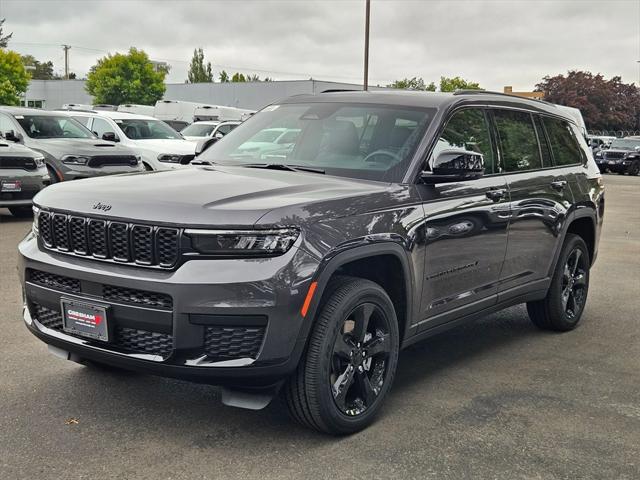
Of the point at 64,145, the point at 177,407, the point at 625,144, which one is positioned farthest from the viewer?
the point at 625,144

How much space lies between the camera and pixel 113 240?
370cm

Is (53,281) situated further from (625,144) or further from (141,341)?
(625,144)

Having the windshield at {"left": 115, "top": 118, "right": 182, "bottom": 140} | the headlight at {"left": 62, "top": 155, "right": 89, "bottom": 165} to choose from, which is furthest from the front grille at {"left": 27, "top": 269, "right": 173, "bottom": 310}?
the windshield at {"left": 115, "top": 118, "right": 182, "bottom": 140}

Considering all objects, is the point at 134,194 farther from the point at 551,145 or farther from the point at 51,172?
the point at 51,172

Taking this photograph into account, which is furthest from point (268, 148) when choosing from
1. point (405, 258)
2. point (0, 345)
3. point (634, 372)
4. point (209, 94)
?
point (209, 94)

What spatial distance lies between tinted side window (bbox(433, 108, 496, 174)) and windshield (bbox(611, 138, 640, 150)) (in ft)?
109

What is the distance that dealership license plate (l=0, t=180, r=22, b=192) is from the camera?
1195 cm

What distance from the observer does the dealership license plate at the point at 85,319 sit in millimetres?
3670

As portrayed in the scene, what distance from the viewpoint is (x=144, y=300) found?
3.58 meters

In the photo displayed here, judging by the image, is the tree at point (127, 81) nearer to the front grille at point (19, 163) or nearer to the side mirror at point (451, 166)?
the front grille at point (19, 163)

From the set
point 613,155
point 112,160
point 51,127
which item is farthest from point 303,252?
point 613,155

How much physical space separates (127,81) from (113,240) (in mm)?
58352

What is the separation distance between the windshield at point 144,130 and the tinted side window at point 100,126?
0.98 feet

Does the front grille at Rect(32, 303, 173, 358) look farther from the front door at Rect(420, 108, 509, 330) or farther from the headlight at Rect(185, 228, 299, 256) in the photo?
the front door at Rect(420, 108, 509, 330)
